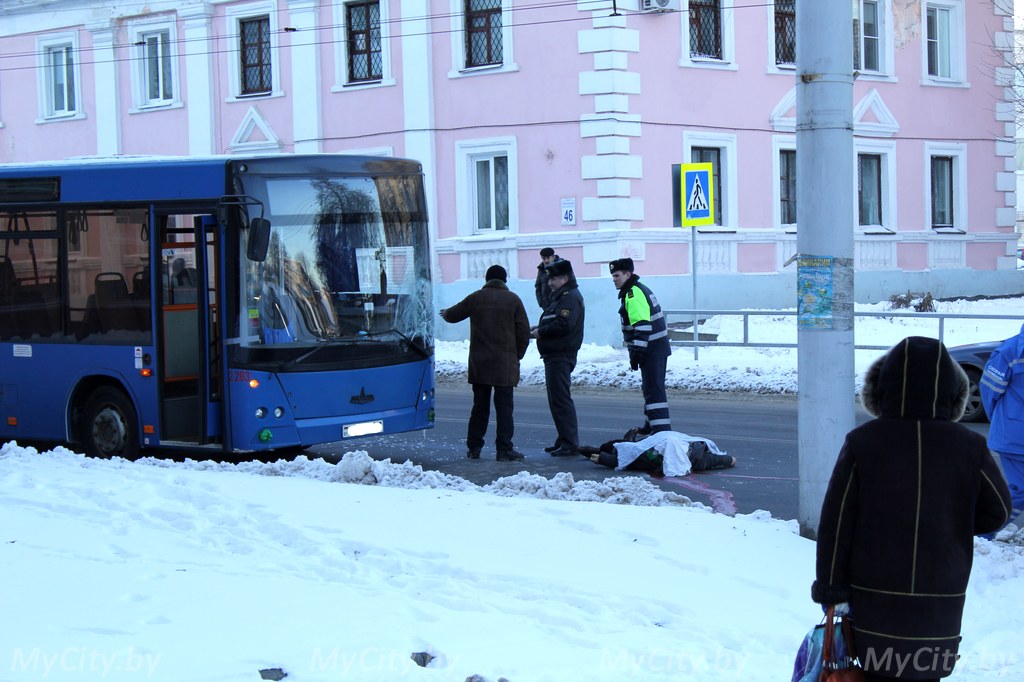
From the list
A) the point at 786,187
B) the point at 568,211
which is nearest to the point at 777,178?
the point at 786,187

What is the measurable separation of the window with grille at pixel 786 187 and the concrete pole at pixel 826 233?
2087 centimetres

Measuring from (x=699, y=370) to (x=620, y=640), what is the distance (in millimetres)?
15041

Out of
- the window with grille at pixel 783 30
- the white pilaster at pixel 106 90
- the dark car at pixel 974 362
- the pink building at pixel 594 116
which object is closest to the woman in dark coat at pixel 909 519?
the dark car at pixel 974 362

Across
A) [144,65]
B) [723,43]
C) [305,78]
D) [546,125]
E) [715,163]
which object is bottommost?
[715,163]

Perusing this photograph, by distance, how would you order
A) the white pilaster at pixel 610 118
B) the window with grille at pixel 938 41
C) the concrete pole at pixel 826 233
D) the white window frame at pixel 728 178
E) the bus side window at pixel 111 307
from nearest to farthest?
the concrete pole at pixel 826 233 → the bus side window at pixel 111 307 → the white pilaster at pixel 610 118 → the white window frame at pixel 728 178 → the window with grille at pixel 938 41

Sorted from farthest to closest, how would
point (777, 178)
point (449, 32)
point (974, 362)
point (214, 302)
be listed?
point (777, 178)
point (449, 32)
point (974, 362)
point (214, 302)

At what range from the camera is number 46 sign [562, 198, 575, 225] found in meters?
26.6

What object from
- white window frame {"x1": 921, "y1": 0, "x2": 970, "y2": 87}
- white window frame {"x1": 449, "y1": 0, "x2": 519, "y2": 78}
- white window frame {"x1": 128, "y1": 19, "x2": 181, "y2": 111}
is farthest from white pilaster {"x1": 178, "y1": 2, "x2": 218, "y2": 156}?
white window frame {"x1": 921, "y1": 0, "x2": 970, "y2": 87}

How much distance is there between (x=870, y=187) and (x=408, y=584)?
25.2 metres

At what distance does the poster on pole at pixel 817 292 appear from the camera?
8.10m

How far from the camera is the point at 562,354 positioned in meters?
13.4

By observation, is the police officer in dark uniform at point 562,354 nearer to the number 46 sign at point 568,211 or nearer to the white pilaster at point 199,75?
the number 46 sign at point 568,211

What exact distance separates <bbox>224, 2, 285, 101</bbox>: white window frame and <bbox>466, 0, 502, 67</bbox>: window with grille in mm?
4980

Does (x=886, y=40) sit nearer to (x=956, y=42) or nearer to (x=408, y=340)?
(x=956, y=42)
